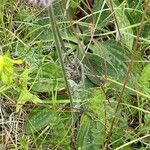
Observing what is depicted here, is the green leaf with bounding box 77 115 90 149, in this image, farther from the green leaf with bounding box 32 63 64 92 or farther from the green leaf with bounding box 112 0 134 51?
the green leaf with bounding box 112 0 134 51

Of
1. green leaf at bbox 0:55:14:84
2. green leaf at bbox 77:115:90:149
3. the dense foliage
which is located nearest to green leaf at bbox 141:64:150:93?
the dense foliage

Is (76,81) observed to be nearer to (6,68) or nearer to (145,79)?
(145,79)

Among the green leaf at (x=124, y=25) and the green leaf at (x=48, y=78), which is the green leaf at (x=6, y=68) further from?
the green leaf at (x=124, y=25)

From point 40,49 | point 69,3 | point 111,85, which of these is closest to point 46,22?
point 69,3

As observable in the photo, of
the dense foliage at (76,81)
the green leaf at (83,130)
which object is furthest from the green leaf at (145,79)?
the green leaf at (83,130)

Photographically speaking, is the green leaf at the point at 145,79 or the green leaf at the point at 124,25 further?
the green leaf at the point at 124,25

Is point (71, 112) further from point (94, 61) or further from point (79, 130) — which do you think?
point (94, 61)

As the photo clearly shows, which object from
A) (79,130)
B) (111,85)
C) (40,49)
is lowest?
(79,130)

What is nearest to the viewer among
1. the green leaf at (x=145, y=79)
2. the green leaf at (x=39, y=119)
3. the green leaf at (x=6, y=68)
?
the green leaf at (x=6, y=68)

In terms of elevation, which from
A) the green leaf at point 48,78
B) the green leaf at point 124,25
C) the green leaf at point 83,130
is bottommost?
the green leaf at point 83,130

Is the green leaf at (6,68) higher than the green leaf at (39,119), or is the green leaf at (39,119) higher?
the green leaf at (6,68)

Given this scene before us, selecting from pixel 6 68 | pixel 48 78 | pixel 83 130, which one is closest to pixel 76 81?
pixel 48 78
